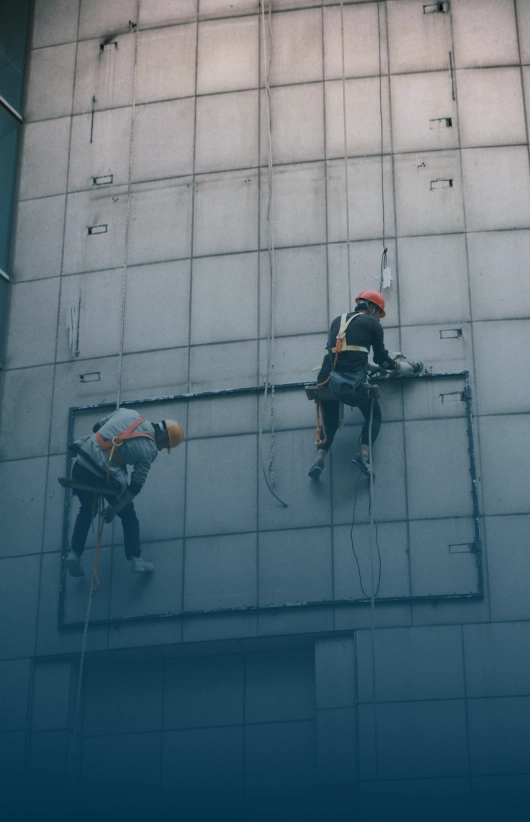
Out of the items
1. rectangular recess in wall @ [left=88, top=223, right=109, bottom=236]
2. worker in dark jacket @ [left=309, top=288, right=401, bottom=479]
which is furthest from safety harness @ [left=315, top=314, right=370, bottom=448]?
rectangular recess in wall @ [left=88, top=223, right=109, bottom=236]

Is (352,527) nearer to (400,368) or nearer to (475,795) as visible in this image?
(400,368)

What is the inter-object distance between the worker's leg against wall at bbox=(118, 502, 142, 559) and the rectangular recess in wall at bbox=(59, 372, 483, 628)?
31 cm

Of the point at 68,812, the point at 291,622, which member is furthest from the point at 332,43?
the point at 68,812

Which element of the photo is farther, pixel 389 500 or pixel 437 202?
pixel 437 202

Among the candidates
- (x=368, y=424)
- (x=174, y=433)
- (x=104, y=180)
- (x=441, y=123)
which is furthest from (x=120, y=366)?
(x=441, y=123)

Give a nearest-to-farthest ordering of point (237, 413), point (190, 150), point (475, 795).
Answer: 1. point (475, 795)
2. point (237, 413)
3. point (190, 150)

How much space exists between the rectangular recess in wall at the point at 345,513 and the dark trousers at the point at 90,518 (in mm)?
344

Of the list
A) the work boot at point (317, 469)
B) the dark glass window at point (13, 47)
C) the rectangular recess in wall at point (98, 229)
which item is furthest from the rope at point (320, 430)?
the dark glass window at point (13, 47)

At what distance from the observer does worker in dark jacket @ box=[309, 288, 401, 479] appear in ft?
42.8

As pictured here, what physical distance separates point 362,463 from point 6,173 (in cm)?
570

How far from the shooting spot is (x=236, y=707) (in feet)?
43.0

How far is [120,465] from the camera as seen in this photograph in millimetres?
13203

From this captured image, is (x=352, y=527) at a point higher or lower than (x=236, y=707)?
higher

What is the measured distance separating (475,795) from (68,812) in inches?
150
